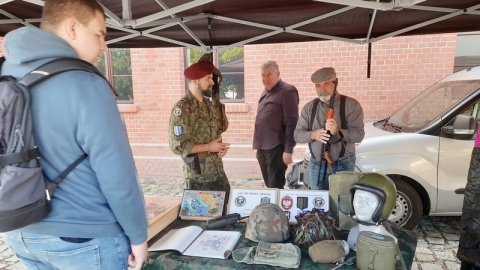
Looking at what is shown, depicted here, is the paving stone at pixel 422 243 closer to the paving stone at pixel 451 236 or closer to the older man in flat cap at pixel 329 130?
the paving stone at pixel 451 236

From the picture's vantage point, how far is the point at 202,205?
2.30 metres

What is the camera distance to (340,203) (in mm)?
2041

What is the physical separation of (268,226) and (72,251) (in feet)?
3.26

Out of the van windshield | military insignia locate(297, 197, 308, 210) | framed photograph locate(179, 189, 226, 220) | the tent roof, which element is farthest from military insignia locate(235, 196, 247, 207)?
the van windshield

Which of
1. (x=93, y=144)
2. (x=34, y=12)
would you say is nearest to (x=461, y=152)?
(x=93, y=144)

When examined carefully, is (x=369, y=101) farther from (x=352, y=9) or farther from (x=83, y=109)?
(x=83, y=109)

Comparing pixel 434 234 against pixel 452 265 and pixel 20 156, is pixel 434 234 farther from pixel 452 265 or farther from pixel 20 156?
pixel 20 156

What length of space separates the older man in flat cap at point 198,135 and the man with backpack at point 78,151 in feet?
4.90

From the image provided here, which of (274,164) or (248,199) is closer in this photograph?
(248,199)

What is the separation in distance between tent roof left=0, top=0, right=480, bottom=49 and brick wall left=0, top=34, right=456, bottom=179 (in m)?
2.30

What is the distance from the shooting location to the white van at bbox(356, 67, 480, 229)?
3715 millimetres

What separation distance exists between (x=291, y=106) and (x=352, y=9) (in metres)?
1.35

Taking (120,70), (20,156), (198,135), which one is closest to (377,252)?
(20,156)

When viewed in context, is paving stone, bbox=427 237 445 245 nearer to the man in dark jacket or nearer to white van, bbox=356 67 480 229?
white van, bbox=356 67 480 229
